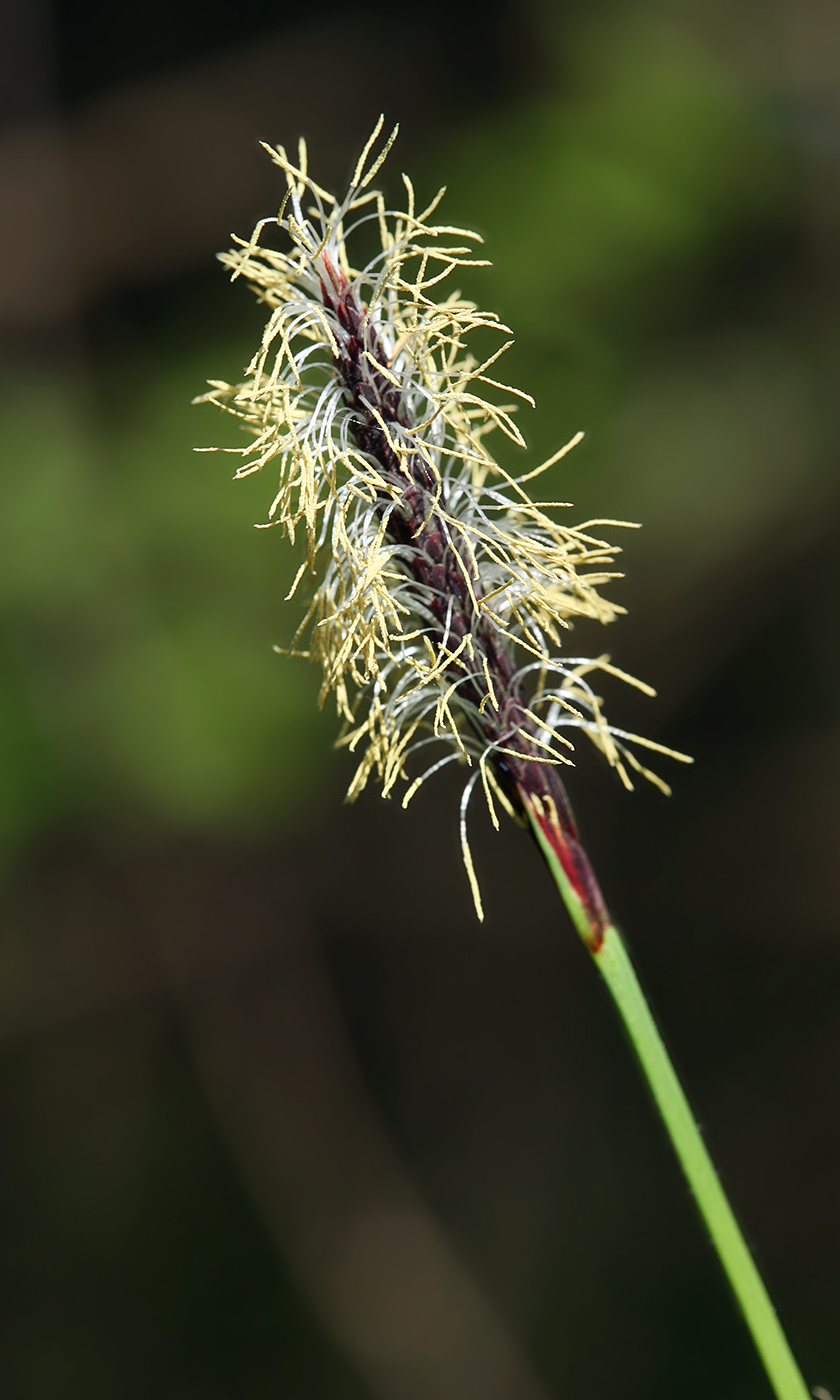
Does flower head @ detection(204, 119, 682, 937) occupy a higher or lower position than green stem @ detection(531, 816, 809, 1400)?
higher

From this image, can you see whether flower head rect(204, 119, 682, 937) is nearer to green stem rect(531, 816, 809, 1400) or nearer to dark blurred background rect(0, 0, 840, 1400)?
green stem rect(531, 816, 809, 1400)

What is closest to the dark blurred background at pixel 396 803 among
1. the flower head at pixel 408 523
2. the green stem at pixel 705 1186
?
the flower head at pixel 408 523

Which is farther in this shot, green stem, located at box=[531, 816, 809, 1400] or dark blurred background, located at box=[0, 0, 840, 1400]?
dark blurred background, located at box=[0, 0, 840, 1400]

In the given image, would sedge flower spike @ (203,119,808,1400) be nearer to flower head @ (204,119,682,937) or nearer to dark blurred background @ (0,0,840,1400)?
flower head @ (204,119,682,937)

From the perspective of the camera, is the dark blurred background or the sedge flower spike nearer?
the sedge flower spike

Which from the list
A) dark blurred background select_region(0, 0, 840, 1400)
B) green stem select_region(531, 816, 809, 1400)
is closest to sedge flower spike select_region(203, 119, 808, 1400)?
green stem select_region(531, 816, 809, 1400)

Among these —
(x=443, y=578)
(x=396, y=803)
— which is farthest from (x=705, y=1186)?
(x=396, y=803)
